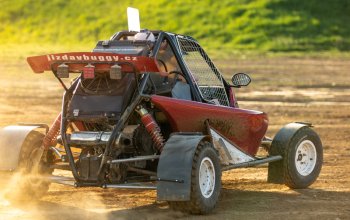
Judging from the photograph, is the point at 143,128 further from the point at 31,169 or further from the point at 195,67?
the point at 31,169

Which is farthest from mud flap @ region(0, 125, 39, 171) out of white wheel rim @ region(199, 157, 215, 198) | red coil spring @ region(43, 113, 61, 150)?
white wheel rim @ region(199, 157, 215, 198)

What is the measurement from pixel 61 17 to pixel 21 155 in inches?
3014

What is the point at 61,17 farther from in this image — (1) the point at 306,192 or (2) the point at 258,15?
(1) the point at 306,192

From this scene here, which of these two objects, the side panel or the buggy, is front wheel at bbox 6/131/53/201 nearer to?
the buggy

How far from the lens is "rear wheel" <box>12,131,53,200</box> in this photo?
11.0 meters

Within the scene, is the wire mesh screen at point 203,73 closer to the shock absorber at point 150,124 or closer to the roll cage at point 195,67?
the roll cage at point 195,67

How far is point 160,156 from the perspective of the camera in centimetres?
988

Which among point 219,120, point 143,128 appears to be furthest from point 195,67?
point 143,128

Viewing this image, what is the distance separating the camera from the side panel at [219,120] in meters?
10.4

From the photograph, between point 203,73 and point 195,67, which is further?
point 203,73

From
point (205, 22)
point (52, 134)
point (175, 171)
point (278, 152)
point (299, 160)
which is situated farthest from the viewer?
point (205, 22)

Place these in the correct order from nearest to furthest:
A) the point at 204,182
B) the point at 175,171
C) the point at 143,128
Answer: the point at 175,171, the point at 204,182, the point at 143,128

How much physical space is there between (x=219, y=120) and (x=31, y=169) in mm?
2294

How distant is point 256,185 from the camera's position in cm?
1246
